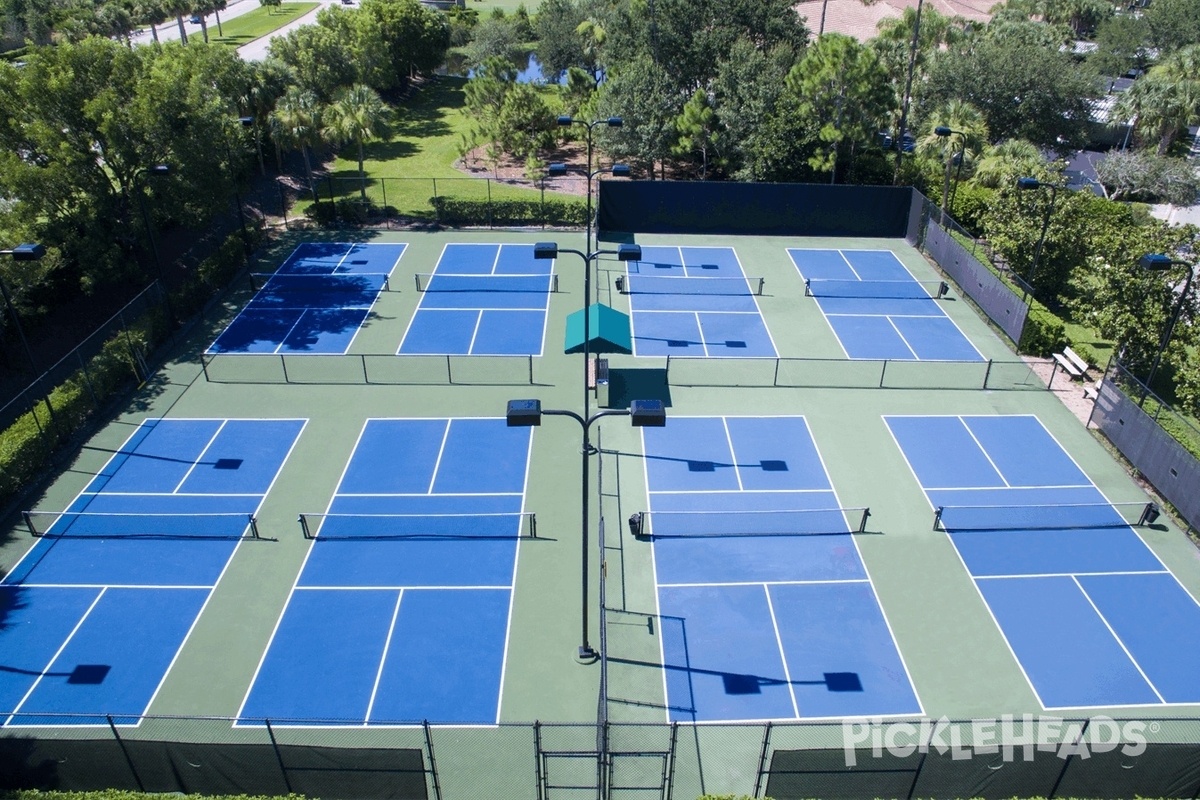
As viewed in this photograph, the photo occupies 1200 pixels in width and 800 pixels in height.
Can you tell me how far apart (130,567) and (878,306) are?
2404cm

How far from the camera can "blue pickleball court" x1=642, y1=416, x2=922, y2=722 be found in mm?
14664

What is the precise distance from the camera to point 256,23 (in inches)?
3066

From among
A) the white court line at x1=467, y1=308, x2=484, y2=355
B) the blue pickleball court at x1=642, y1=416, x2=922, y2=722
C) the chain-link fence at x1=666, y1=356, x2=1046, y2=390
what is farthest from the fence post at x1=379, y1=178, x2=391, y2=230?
the blue pickleball court at x1=642, y1=416, x2=922, y2=722

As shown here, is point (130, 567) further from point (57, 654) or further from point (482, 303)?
point (482, 303)

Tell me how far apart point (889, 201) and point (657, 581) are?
24437mm

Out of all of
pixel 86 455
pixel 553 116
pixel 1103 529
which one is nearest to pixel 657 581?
pixel 1103 529

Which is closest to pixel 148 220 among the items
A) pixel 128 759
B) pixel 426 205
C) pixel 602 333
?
pixel 426 205

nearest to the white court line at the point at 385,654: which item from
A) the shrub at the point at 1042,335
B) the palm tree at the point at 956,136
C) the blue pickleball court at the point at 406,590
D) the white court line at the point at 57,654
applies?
the blue pickleball court at the point at 406,590

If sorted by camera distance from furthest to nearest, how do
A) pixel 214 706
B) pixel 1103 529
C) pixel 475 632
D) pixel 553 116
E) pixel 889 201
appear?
1. pixel 553 116
2. pixel 889 201
3. pixel 1103 529
4. pixel 475 632
5. pixel 214 706

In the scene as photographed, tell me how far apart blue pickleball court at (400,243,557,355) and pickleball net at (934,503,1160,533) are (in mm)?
12776

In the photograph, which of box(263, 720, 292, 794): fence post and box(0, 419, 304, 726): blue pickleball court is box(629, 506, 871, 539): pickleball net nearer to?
box(263, 720, 292, 794): fence post

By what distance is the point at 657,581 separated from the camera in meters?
17.0

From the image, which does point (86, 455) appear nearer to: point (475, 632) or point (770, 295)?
point (475, 632)

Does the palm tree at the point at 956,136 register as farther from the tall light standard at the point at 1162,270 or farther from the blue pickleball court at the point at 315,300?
the blue pickleball court at the point at 315,300
